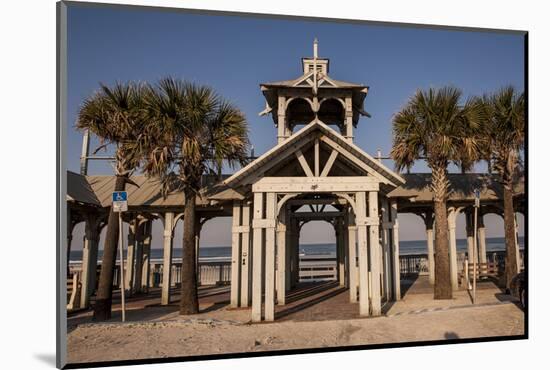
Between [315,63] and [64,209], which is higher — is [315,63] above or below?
above

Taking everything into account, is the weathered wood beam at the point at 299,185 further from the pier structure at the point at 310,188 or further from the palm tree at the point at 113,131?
the palm tree at the point at 113,131

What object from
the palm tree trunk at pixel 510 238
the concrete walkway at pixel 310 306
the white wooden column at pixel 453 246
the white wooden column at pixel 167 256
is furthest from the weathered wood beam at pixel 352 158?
the white wooden column at pixel 167 256

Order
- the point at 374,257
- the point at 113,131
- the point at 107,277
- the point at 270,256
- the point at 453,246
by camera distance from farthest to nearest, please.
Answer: the point at 453,246 < the point at 113,131 < the point at 107,277 < the point at 374,257 < the point at 270,256

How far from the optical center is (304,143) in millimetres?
10375

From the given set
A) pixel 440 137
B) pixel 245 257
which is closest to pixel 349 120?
pixel 440 137

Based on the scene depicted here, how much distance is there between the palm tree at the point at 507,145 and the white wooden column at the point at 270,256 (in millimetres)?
7099

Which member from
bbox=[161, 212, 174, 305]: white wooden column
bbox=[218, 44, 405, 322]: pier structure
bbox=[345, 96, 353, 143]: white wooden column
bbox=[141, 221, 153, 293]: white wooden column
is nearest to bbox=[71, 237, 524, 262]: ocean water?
bbox=[141, 221, 153, 293]: white wooden column

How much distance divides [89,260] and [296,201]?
7.08 m

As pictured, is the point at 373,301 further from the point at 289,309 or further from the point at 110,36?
the point at 110,36

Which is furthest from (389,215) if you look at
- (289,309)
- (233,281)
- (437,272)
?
(233,281)

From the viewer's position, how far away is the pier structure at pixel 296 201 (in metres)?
10.3

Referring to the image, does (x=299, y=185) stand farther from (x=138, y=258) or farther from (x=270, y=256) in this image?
(x=138, y=258)

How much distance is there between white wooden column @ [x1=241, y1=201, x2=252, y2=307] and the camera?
12.6 m

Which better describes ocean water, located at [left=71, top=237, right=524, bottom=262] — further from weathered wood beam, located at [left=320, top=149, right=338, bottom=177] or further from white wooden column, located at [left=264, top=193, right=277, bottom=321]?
weathered wood beam, located at [left=320, top=149, right=338, bottom=177]
